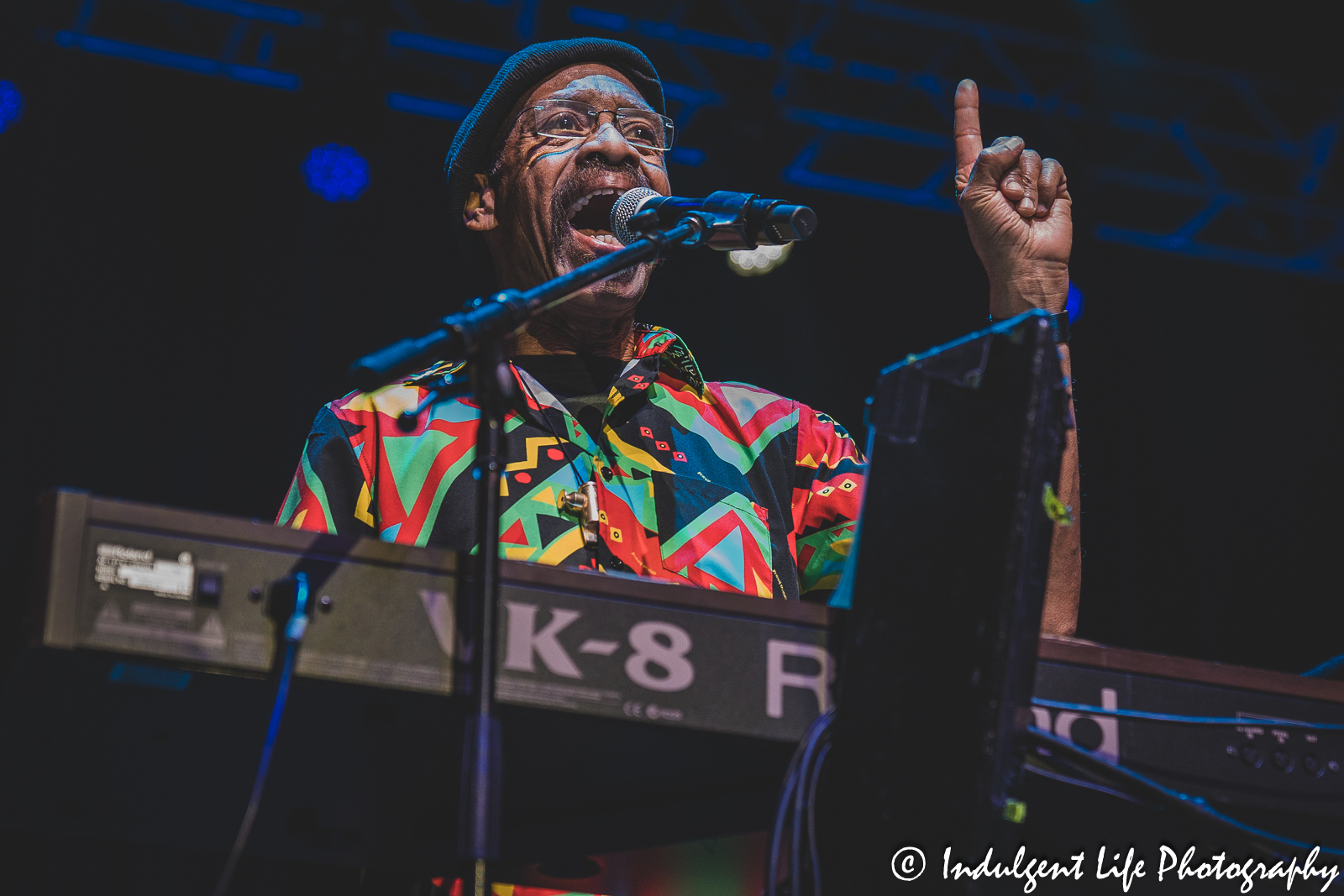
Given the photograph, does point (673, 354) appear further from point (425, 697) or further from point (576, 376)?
point (425, 697)

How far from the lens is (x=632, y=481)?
2127 millimetres

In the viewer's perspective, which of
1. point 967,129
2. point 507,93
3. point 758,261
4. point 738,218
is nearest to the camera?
point 738,218

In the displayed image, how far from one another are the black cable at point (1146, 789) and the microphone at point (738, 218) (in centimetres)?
74

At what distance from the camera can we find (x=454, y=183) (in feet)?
9.36

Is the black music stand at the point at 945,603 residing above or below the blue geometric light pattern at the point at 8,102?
below

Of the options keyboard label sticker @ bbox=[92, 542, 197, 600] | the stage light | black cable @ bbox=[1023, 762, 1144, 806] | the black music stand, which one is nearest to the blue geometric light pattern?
the stage light

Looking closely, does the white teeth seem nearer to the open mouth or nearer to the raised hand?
the open mouth

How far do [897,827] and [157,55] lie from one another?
5.02m

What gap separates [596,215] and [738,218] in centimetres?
89

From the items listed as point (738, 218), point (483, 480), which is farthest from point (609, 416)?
point (483, 480)

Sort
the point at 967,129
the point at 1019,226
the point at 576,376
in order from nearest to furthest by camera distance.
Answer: the point at 1019,226
the point at 967,129
the point at 576,376

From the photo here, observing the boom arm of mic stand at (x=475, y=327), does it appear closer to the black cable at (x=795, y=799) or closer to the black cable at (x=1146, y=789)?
the black cable at (x=795, y=799)

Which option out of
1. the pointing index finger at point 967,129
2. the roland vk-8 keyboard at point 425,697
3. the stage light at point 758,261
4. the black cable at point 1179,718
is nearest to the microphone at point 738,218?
the pointing index finger at point 967,129

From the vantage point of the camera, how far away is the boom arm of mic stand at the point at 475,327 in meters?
1.21
